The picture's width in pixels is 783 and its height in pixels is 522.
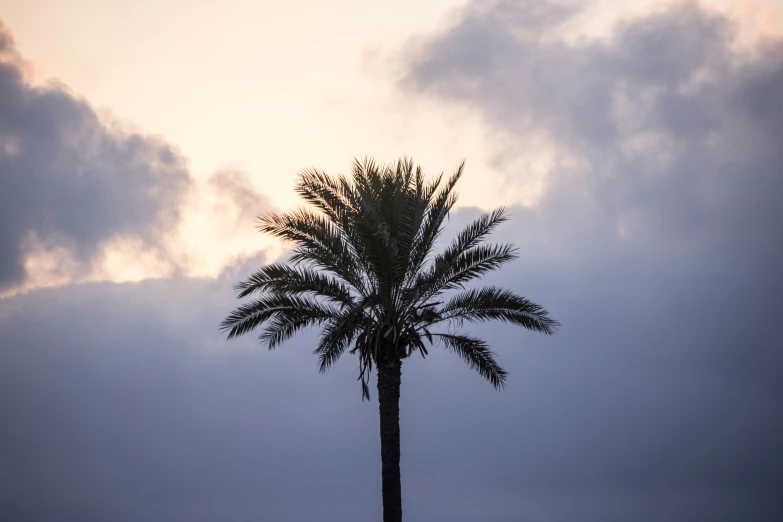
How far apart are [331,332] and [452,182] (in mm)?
5394

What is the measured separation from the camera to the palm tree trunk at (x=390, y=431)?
885 inches

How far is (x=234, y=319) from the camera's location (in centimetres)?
2308

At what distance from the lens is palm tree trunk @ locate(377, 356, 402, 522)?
73.8ft

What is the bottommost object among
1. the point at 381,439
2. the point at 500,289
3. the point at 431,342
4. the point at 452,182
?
the point at 381,439

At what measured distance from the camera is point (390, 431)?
74.9 feet

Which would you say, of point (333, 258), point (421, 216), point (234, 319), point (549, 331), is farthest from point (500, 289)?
point (234, 319)

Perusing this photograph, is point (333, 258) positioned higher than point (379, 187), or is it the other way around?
point (379, 187)

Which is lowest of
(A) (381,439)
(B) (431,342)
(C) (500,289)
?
(A) (381,439)

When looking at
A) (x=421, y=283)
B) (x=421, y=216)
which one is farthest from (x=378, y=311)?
(x=421, y=216)

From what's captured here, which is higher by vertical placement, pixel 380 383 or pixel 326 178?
pixel 326 178

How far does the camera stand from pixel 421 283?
22.5 m

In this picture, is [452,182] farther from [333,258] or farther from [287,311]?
[287,311]

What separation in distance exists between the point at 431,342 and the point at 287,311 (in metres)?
4.14

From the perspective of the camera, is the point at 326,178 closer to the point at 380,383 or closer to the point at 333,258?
the point at 333,258
